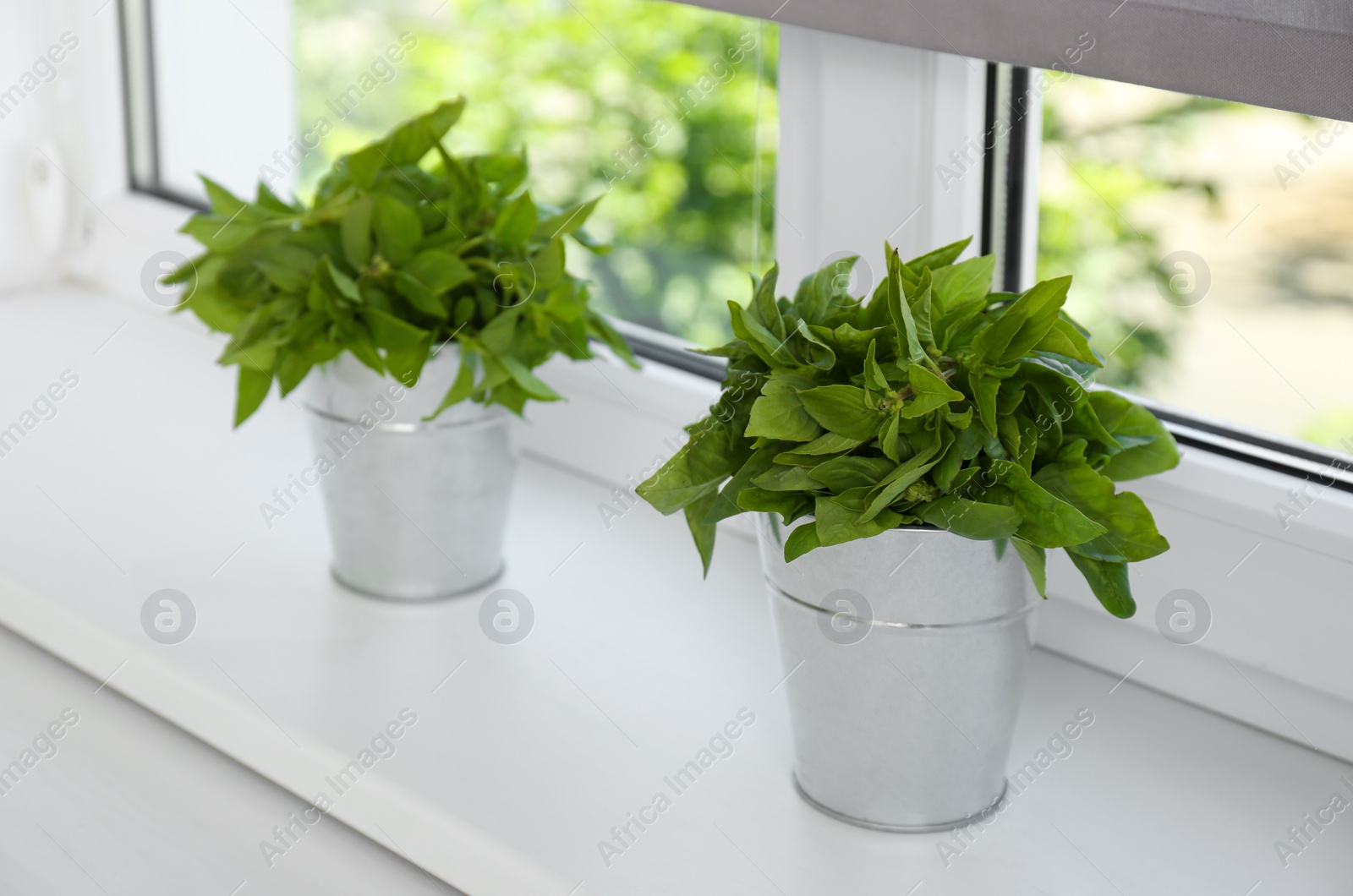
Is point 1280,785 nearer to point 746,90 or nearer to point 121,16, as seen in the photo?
point 121,16

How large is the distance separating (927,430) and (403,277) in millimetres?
346

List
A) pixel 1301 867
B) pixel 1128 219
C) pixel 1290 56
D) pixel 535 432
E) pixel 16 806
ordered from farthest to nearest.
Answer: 1. pixel 535 432
2. pixel 1128 219
3. pixel 16 806
4. pixel 1301 867
5. pixel 1290 56

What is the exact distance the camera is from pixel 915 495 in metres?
0.54

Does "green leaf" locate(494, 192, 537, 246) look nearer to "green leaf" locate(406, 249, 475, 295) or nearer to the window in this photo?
"green leaf" locate(406, 249, 475, 295)

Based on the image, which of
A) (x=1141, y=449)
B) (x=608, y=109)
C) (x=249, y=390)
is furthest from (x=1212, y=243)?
(x=608, y=109)

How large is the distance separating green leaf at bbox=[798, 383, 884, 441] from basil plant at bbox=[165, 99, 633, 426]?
0.26 metres

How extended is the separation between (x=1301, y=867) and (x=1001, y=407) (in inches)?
11.2

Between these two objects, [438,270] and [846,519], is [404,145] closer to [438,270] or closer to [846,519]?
[438,270]

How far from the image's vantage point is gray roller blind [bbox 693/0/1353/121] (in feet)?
1.67

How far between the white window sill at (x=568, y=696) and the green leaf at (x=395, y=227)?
25 centimetres

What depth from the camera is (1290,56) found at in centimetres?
52

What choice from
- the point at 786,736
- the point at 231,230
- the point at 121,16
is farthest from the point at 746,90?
the point at 786,736

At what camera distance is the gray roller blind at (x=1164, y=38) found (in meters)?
0.51

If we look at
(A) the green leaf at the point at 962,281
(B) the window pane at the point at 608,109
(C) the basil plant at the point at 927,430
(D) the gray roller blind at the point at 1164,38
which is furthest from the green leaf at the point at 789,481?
(B) the window pane at the point at 608,109
